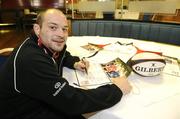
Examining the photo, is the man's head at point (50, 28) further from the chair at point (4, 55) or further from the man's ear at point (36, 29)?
the chair at point (4, 55)

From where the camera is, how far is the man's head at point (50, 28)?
992 mm

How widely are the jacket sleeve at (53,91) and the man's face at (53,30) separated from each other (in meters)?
0.18

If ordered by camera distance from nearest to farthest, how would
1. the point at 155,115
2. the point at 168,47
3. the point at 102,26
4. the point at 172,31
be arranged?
the point at 155,115, the point at 168,47, the point at 172,31, the point at 102,26

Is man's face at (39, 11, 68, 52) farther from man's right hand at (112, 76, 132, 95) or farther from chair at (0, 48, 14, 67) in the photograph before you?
chair at (0, 48, 14, 67)

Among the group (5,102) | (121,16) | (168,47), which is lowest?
(5,102)

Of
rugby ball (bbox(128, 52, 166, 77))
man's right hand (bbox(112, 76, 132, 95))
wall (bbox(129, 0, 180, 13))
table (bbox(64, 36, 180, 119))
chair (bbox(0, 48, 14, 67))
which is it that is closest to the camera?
table (bbox(64, 36, 180, 119))

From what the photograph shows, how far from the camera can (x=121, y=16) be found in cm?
276

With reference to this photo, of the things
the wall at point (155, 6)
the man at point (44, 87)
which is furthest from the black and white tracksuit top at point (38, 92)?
the wall at point (155, 6)

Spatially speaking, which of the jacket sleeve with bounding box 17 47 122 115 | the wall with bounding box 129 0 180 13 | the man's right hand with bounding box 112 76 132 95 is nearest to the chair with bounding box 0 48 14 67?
the jacket sleeve with bounding box 17 47 122 115

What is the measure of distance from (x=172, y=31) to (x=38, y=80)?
1944mm

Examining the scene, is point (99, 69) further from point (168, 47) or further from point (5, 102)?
point (168, 47)

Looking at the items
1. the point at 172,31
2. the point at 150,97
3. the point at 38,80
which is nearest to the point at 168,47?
the point at 172,31

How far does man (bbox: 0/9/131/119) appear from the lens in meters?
0.80

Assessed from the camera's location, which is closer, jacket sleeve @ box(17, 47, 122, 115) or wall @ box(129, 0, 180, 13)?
jacket sleeve @ box(17, 47, 122, 115)
